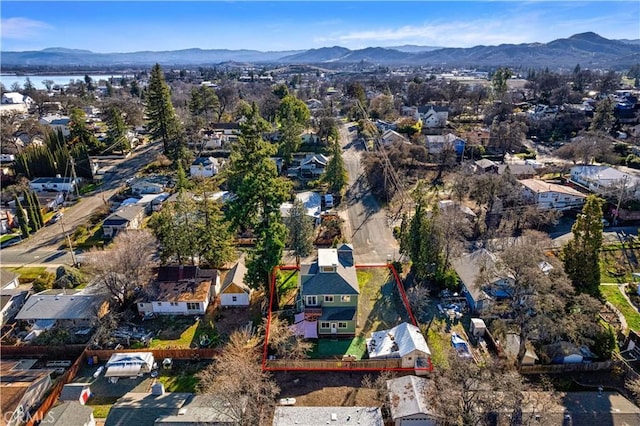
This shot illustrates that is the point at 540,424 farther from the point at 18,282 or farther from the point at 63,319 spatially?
the point at 18,282

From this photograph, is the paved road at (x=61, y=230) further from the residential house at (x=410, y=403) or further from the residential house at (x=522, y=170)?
the residential house at (x=522, y=170)

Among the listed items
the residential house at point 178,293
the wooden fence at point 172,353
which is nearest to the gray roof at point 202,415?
the wooden fence at point 172,353

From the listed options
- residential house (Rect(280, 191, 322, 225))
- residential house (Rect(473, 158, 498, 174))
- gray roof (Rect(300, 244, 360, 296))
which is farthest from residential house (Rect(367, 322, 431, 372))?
residential house (Rect(473, 158, 498, 174))

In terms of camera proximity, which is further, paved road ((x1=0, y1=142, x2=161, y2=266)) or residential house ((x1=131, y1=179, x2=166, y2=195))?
residential house ((x1=131, y1=179, x2=166, y2=195))

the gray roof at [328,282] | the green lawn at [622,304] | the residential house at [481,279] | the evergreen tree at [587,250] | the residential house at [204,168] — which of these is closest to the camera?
the evergreen tree at [587,250]

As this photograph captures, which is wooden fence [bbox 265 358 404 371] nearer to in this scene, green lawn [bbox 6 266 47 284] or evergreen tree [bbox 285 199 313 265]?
evergreen tree [bbox 285 199 313 265]

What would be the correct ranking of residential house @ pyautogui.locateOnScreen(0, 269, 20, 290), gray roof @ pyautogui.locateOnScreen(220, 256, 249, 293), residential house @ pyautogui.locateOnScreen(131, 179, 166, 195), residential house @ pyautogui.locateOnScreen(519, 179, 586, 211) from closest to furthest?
gray roof @ pyautogui.locateOnScreen(220, 256, 249, 293) < residential house @ pyautogui.locateOnScreen(0, 269, 20, 290) < residential house @ pyautogui.locateOnScreen(519, 179, 586, 211) < residential house @ pyautogui.locateOnScreen(131, 179, 166, 195)

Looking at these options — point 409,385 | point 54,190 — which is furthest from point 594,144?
point 54,190

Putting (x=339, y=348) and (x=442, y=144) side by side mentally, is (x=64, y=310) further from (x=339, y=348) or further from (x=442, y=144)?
(x=442, y=144)
